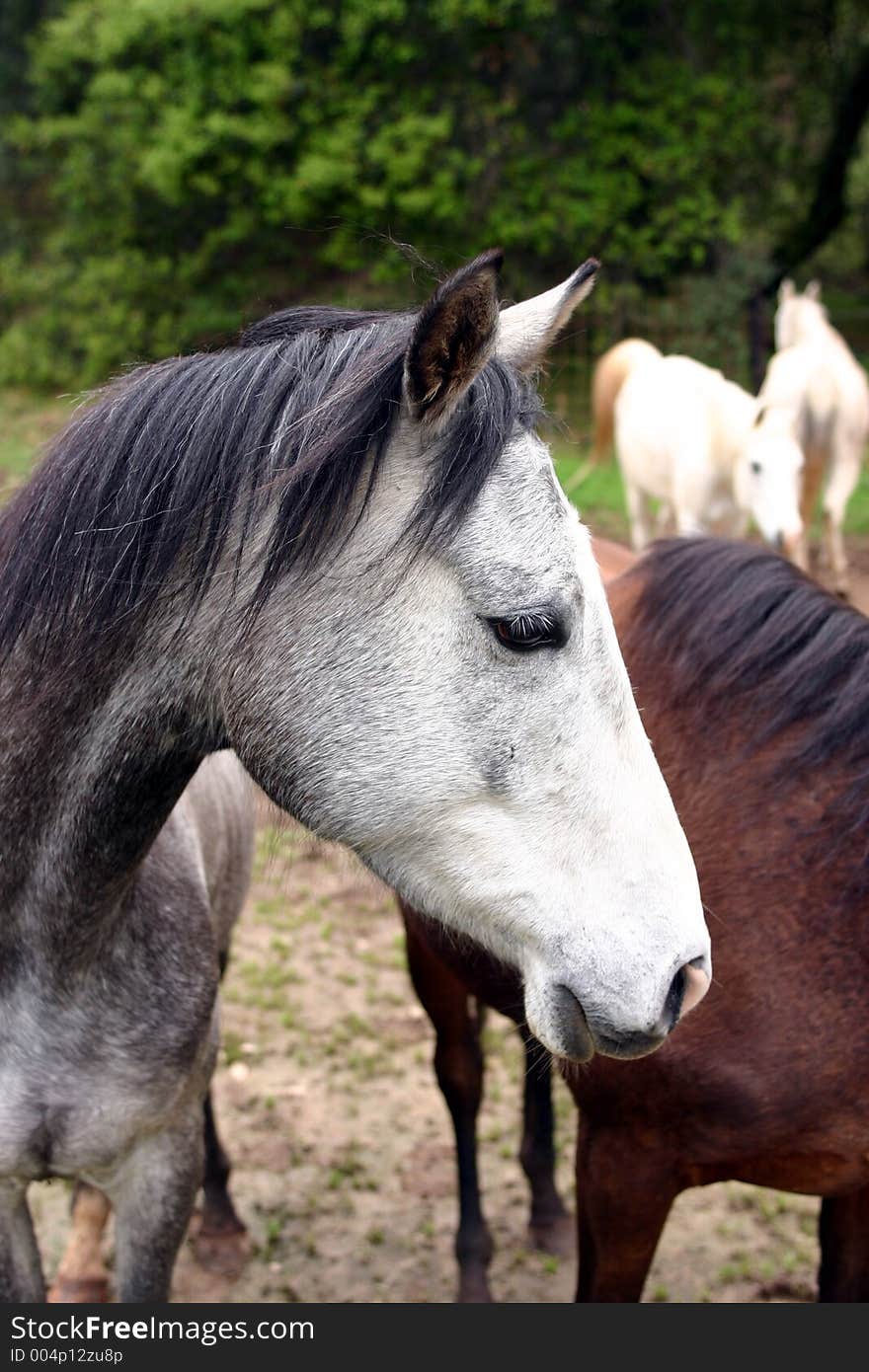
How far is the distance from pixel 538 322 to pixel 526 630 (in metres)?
0.46

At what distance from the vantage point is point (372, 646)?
151 cm

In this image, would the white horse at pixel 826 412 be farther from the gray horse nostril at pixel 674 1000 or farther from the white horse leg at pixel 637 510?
the gray horse nostril at pixel 674 1000

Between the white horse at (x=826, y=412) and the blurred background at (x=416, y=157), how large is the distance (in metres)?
3.49

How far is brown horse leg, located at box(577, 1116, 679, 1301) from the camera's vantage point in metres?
2.16

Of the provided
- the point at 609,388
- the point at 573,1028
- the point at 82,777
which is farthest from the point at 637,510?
the point at 573,1028

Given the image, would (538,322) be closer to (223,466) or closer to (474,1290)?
(223,466)

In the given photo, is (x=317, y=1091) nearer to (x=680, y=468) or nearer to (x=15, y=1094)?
(x=15, y=1094)

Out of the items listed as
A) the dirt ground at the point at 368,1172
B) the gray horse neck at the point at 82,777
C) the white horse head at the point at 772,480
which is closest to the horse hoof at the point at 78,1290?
the dirt ground at the point at 368,1172

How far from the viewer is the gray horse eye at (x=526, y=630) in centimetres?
147

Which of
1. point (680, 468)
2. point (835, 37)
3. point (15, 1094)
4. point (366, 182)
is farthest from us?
point (835, 37)

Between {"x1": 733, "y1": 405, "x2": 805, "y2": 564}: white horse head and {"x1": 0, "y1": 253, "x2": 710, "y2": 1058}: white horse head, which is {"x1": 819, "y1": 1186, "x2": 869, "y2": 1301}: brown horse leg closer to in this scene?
{"x1": 0, "y1": 253, "x2": 710, "y2": 1058}: white horse head

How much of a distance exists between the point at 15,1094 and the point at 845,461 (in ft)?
26.7

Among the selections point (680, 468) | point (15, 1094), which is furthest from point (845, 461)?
point (15, 1094)

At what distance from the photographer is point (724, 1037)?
2.03 m
